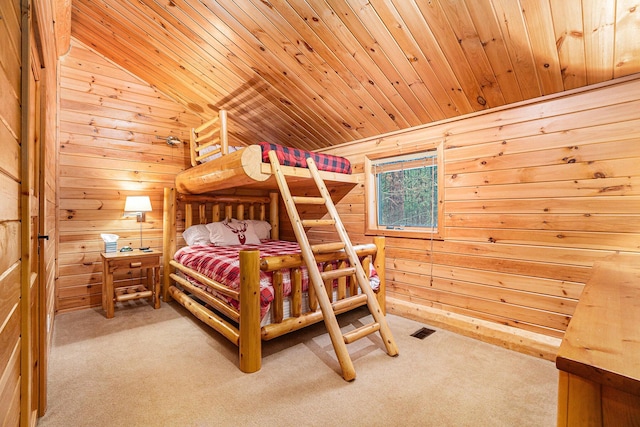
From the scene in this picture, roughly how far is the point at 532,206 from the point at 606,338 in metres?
1.92

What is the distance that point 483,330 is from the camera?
2.48 m

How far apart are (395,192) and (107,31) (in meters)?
3.31

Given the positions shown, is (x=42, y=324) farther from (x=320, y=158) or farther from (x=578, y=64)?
(x=578, y=64)

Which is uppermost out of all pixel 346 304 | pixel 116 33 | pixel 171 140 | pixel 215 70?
pixel 116 33

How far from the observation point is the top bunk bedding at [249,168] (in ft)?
8.27

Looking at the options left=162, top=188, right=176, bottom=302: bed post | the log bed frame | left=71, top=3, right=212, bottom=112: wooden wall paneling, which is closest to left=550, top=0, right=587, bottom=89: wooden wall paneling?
the log bed frame

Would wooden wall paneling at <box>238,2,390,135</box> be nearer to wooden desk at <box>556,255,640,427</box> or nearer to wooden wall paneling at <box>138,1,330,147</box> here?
wooden wall paneling at <box>138,1,330,147</box>

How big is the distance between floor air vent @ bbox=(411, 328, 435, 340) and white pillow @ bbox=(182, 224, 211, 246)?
252 centimetres

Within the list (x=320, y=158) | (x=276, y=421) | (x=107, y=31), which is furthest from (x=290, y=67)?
(x=276, y=421)

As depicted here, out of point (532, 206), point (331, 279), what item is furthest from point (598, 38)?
point (331, 279)

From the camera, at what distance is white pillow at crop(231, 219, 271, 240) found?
160 inches

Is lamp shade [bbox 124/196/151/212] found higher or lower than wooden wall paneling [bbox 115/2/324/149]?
lower

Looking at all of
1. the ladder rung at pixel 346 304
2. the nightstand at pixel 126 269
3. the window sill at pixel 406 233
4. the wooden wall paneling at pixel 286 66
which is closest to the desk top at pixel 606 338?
the ladder rung at pixel 346 304

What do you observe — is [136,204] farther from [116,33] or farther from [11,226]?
[11,226]
